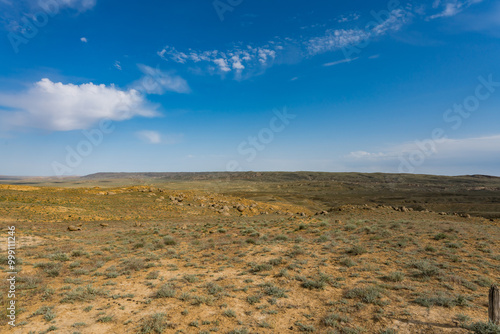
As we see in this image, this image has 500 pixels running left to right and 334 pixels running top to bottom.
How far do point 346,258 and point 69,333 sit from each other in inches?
423

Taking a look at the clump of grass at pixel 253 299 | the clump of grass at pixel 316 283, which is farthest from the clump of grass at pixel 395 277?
the clump of grass at pixel 253 299

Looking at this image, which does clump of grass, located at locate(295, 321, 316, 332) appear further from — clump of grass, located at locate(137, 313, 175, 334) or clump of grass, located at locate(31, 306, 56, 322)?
clump of grass, located at locate(31, 306, 56, 322)

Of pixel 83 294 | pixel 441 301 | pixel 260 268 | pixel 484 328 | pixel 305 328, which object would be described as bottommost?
pixel 260 268

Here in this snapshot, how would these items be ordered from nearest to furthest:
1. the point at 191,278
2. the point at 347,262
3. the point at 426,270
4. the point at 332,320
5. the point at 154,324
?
the point at 154,324
the point at 332,320
the point at 191,278
the point at 426,270
the point at 347,262

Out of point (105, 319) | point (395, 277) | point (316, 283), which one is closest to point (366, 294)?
point (316, 283)

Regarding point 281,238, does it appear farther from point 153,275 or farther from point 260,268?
point 153,275

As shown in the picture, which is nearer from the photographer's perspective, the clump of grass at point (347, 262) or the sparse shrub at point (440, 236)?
the clump of grass at point (347, 262)

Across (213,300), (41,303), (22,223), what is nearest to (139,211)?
(22,223)

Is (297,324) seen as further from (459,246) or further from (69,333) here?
(459,246)

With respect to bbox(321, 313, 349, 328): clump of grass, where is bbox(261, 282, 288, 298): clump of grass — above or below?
below

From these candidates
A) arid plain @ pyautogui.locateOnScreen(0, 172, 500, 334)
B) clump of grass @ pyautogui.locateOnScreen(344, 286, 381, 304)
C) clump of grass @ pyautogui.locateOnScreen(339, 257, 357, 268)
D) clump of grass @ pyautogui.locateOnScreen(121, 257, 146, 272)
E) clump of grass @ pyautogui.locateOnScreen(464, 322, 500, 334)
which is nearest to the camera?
clump of grass @ pyautogui.locateOnScreen(464, 322, 500, 334)

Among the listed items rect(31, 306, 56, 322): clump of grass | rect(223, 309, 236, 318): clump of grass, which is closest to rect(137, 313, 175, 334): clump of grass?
rect(223, 309, 236, 318): clump of grass

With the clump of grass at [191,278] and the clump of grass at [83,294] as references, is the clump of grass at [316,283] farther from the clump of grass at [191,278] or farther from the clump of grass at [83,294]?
the clump of grass at [83,294]

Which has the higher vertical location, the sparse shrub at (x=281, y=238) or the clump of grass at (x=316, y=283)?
the clump of grass at (x=316, y=283)
